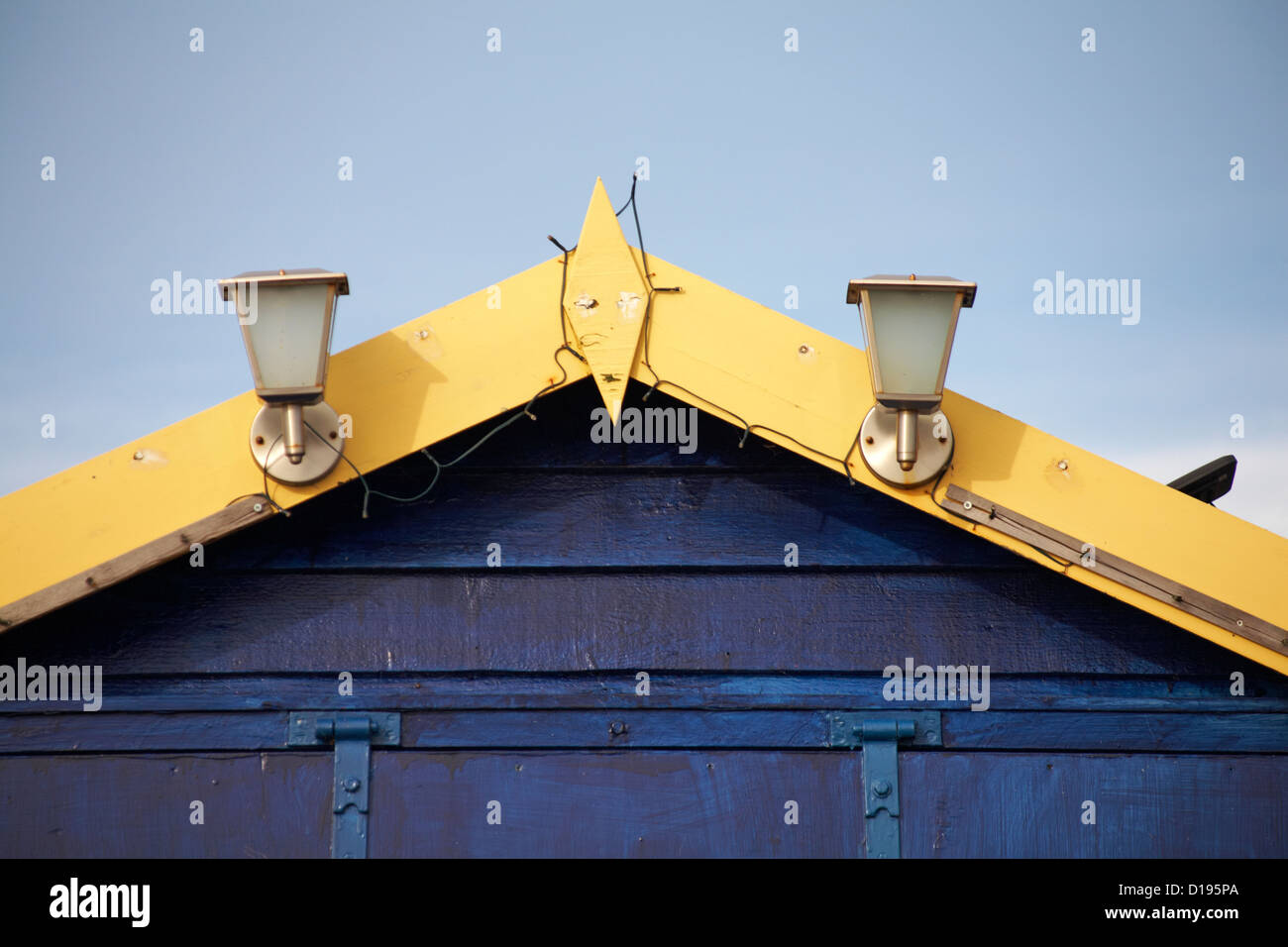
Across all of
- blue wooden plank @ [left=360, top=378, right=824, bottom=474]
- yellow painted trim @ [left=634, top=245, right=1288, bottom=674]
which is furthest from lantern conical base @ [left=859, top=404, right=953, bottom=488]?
blue wooden plank @ [left=360, top=378, right=824, bottom=474]

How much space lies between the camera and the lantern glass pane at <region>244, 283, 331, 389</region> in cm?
274

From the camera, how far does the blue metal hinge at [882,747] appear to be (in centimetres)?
311

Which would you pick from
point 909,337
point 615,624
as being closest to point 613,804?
point 615,624

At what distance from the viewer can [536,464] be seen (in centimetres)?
329

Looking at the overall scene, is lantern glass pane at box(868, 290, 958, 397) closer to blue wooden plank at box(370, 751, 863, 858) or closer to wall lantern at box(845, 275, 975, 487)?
wall lantern at box(845, 275, 975, 487)

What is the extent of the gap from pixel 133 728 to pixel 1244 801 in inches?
118

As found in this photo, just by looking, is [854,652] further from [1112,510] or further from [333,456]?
[333,456]

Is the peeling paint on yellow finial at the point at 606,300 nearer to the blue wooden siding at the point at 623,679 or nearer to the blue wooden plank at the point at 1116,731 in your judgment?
the blue wooden siding at the point at 623,679

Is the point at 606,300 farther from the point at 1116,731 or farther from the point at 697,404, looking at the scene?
the point at 1116,731

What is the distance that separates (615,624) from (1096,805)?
1373 millimetres

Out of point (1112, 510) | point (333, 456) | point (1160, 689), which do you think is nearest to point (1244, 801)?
point (1160, 689)

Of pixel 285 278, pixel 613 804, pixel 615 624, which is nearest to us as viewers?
pixel 285 278

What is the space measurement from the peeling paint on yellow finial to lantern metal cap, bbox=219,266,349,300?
56cm

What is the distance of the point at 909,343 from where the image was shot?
9.23 ft
